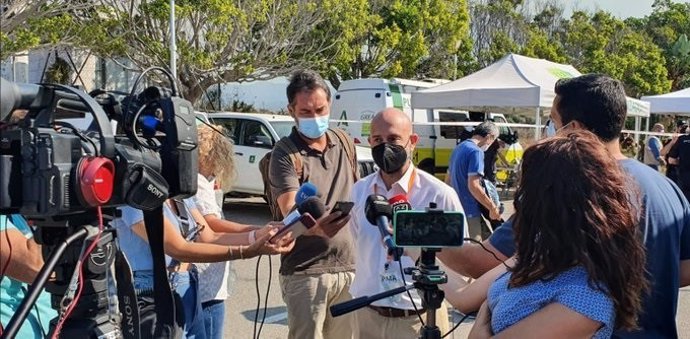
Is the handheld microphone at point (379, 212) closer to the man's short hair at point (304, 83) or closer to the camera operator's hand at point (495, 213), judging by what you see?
the man's short hair at point (304, 83)

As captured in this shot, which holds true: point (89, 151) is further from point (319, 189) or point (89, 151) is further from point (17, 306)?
point (319, 189)

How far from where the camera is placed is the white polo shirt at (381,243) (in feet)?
9.09

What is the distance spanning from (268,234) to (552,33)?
4281cm

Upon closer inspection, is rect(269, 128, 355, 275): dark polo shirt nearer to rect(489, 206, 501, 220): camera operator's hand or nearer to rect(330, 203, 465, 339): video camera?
rect(330, 203, 465, 339): video camera

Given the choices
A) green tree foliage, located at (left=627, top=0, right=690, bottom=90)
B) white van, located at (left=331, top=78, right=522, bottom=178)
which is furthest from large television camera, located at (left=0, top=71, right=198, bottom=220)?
green tree foliage, located at (left=627, top=0, right=690, bottom=90)

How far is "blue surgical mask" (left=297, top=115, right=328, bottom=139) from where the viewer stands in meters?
3.41

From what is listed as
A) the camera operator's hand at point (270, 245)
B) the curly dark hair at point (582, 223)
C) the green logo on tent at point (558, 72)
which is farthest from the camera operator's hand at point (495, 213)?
the green logo on tent at point (558, 72)

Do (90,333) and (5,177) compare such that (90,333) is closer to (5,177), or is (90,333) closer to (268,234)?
(5,177)

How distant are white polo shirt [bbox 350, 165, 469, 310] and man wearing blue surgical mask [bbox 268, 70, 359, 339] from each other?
0.99ft

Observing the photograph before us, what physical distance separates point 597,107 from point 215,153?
1.73m

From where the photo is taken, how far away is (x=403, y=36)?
994 inches

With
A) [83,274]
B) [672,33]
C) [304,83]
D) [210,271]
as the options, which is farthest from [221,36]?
[672,33]

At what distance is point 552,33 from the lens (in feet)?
138

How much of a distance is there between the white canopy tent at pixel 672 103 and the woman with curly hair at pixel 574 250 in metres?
14.6
